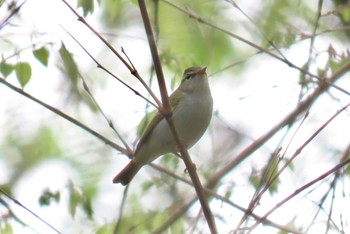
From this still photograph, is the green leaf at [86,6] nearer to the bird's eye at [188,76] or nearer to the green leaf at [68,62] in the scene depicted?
the green leaf at [68,62]

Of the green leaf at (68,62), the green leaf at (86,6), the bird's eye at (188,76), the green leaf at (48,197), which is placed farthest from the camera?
the bird's eye at (188,76)

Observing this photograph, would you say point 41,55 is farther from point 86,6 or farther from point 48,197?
point 48,197

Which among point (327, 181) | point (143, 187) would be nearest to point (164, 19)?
point (143, 187)

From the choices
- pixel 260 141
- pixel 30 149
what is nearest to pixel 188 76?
pixel 260 141

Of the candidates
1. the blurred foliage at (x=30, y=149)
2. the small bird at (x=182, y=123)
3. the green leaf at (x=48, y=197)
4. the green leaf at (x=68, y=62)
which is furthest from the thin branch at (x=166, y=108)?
the blurred foliage at (x=30, y=149)

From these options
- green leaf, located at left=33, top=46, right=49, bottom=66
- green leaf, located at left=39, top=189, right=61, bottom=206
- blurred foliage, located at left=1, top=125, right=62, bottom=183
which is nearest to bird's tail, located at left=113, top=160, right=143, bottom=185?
green leaf, located at left=39, top=189, right=61, bottom=206

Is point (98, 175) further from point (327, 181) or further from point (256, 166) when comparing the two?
point (327, 181)
